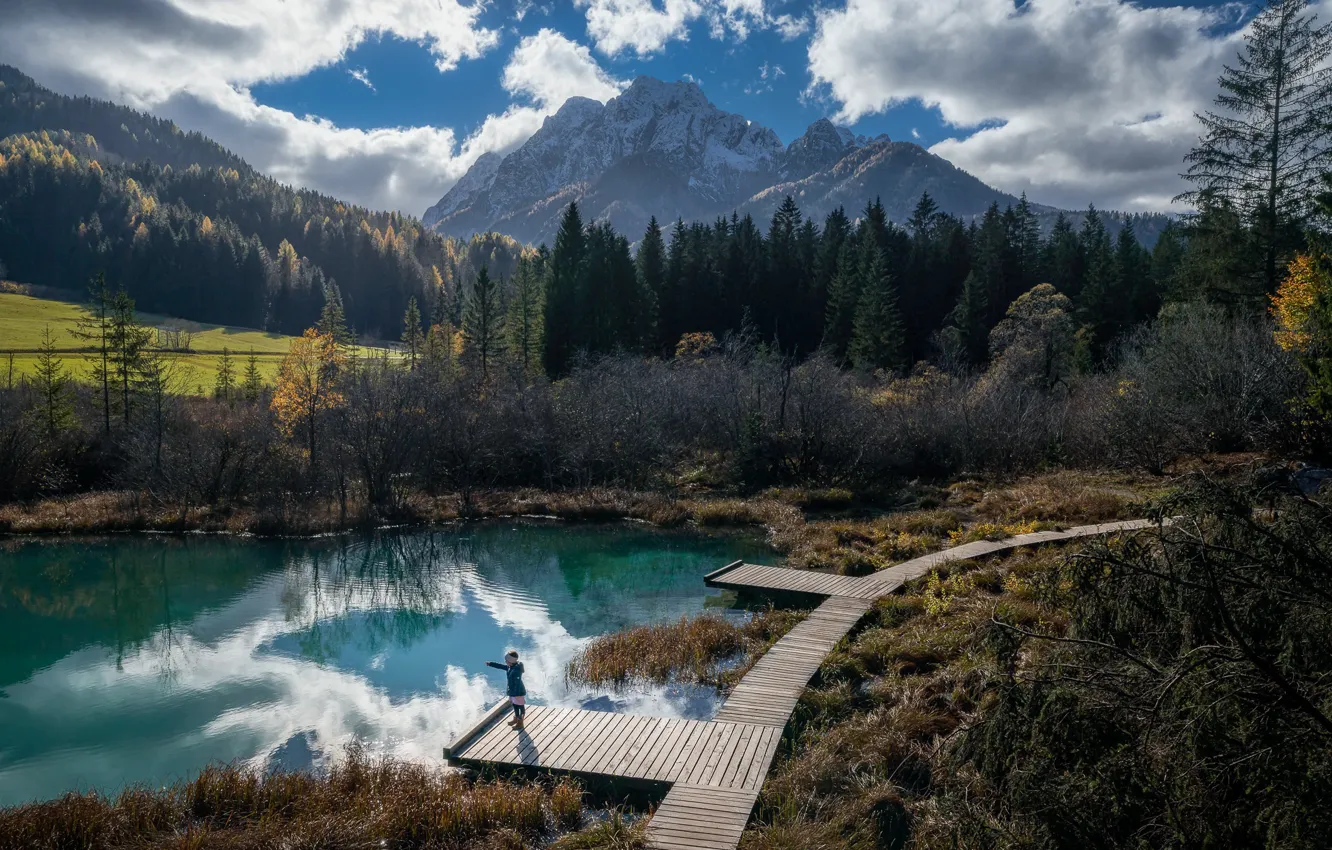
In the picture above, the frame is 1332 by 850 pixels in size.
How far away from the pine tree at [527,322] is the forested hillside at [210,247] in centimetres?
4550

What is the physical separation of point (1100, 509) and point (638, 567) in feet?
44.6

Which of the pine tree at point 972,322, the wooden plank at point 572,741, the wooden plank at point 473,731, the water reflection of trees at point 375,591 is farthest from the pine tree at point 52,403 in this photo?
the pine tree at point 972,322

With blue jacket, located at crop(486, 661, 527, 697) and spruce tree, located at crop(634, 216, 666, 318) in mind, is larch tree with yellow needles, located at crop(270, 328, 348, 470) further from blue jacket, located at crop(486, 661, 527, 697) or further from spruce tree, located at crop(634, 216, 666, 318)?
spruce tree, located at crop(634, 216, 666, 318)

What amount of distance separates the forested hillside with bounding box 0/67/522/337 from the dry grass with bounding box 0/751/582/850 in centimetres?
9867

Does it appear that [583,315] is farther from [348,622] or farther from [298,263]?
[298,263]

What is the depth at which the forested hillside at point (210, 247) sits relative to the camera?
114m

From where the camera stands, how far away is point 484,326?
5328 cm

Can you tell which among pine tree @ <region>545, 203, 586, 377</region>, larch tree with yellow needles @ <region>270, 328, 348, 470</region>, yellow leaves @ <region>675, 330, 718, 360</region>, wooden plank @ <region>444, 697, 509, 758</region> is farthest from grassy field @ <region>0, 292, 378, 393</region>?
wooden plank @ <region>444, 697, 509, 758</region>

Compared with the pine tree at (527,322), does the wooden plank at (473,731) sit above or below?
below

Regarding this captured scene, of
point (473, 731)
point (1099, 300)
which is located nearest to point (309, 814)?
point (473, 731)

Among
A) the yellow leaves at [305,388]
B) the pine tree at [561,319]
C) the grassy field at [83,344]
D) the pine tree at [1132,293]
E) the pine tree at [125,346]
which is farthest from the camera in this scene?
the grassy field at [83,344]

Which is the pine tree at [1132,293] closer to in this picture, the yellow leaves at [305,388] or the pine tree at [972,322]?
the pine tree at [972,322]

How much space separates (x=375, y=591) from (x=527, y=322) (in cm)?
3762

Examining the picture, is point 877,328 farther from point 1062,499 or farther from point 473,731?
point 473,731
